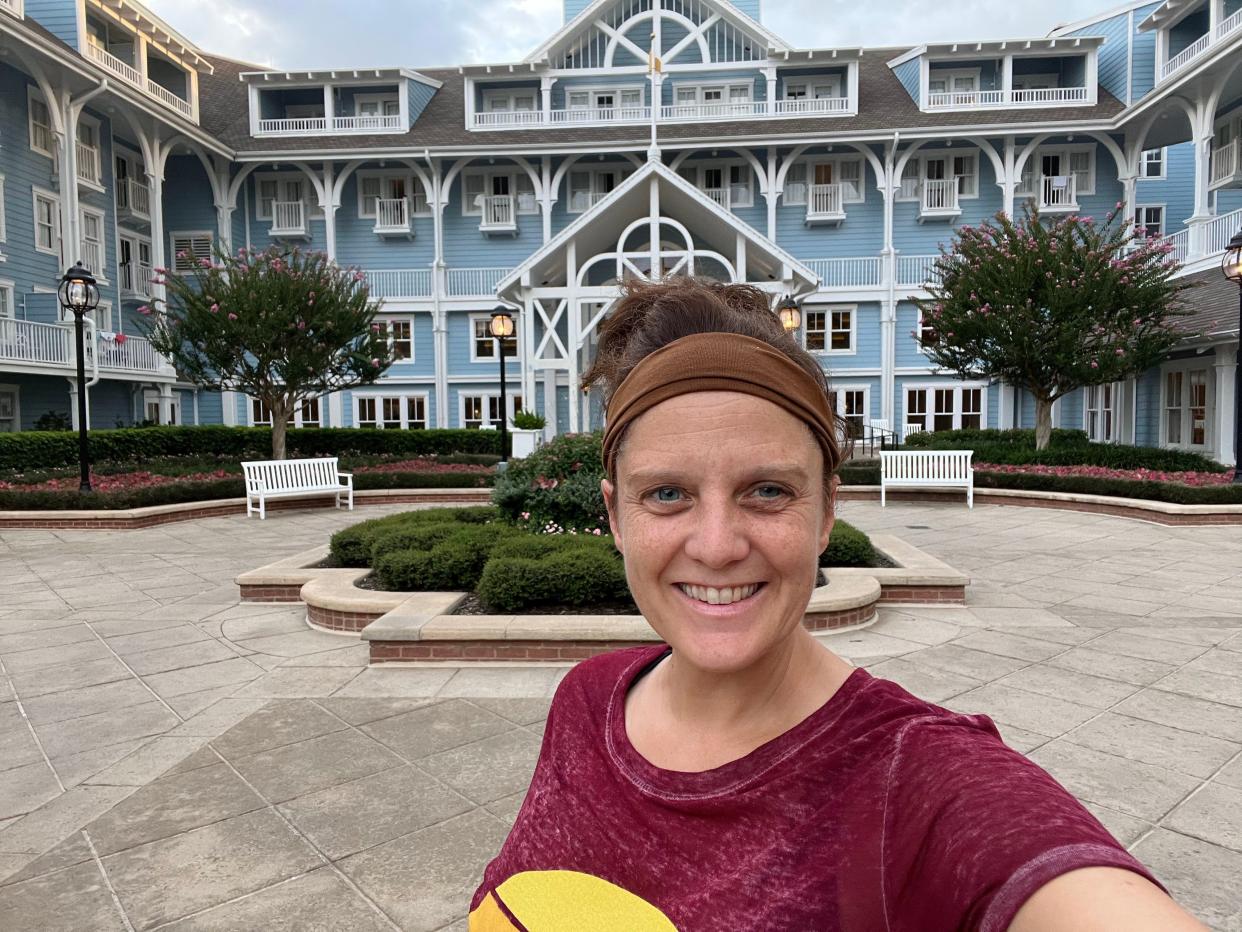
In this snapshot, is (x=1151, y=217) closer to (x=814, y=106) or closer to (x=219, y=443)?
(x=814, y=106)

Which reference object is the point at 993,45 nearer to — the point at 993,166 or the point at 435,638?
the point at 993,166

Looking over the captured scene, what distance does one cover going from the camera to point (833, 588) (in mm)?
6555

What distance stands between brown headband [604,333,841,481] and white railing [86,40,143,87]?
2684 centimetres

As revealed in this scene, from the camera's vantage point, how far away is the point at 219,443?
21188 millimetres

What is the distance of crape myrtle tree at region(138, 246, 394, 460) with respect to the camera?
16453mm

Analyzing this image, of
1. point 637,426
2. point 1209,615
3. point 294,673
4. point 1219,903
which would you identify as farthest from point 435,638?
point 1209,615

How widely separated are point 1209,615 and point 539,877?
7644 mm

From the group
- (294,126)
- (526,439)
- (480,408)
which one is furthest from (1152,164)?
(294,126)

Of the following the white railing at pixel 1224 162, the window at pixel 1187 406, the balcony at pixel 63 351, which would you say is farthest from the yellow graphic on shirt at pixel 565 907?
the white railing at pixel 1224 162

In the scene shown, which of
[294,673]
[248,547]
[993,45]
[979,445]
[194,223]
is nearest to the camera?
[294,673]

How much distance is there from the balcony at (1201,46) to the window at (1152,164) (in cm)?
596

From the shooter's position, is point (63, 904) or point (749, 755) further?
point (63, 904)

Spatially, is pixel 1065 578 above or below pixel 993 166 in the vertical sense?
below

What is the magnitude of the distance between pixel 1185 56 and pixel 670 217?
635 inches
